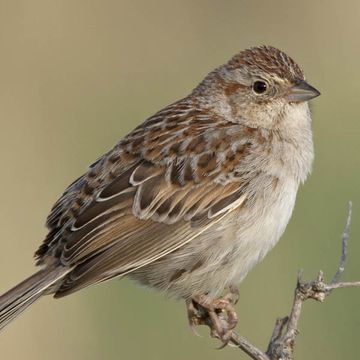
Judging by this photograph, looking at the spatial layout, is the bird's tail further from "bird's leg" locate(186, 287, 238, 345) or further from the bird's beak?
the bird's beak

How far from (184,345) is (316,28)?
422 cm

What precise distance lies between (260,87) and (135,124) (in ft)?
9.81

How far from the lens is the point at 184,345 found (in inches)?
296

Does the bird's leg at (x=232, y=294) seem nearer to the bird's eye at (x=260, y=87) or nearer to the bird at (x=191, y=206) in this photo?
the bird at (x=191, y=206)

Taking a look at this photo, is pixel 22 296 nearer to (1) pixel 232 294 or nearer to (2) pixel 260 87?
(1) pixel 232 294

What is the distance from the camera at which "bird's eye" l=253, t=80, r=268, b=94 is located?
6.30 meters

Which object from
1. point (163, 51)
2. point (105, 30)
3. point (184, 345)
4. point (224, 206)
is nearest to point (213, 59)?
point (163, 51)

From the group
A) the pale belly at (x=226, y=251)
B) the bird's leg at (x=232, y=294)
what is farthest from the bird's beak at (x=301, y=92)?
the bird's leg at (x=232, y=294)

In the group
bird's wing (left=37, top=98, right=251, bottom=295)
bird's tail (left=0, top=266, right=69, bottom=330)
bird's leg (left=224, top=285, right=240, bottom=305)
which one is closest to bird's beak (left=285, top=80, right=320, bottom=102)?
bird's wing (left=37, top=98, right=251, bottom=295)

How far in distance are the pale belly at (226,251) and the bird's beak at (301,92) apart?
1.72 feet

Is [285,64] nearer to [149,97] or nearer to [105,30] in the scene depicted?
[149,97]

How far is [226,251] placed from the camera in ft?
18.9

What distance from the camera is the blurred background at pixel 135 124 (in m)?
7.61

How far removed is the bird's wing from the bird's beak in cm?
35
